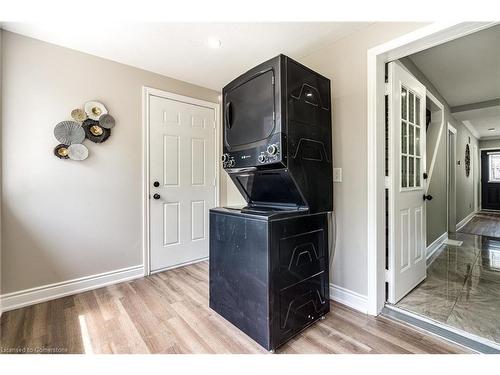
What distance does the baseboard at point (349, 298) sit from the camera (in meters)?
1.87

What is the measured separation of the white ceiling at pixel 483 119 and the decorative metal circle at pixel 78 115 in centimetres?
561

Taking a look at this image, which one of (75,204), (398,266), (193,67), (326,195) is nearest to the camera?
(326,195)

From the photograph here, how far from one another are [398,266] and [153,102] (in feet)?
9.63

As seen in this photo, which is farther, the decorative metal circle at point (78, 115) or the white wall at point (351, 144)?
the decorative metal circle at point (78, 115)

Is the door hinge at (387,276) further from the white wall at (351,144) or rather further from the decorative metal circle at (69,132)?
the decorative metal circle at (69,132)

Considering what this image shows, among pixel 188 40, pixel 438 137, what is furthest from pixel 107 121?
pixel 438 137

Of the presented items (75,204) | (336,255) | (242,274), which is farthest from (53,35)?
(336,255)

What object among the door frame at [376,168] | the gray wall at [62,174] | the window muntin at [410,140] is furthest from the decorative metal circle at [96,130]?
the window muntin at [410,140]

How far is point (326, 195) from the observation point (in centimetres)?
183

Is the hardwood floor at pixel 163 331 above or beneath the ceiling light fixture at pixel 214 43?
beneath

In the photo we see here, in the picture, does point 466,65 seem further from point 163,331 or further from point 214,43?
point 163,331
